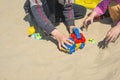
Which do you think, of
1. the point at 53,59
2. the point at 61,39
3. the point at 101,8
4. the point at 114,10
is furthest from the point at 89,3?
the point at 53,59

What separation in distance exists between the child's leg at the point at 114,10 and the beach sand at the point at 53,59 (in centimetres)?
12

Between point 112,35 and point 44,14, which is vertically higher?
point 44,14

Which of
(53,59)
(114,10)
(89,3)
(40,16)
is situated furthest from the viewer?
(89,3)

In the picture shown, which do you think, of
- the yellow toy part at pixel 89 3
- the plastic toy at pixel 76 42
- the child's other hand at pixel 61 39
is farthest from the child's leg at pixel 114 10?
the child's other hand at pixel 61 39

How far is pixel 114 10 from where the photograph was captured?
2.52 m

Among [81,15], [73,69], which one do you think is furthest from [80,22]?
[73,69]

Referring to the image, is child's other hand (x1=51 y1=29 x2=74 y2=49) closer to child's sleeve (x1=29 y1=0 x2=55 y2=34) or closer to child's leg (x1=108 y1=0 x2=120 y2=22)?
child's sleeve (x1=29 y1=0 x2=55 y2=34)

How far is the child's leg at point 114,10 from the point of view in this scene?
8.23 ft

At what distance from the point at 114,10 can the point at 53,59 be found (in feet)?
2.40

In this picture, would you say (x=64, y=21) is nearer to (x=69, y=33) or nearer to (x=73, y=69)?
(x=69, y=33)

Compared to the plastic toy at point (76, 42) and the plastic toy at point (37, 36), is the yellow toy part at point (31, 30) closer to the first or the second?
the plastic toy at point (37, 36)

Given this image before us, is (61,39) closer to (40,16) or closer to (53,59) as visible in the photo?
(53,59)

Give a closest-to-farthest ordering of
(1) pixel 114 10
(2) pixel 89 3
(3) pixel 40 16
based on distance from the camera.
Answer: (3) pixel 40 16 < (1) pixel 114 10 < (2) pixel 89 3

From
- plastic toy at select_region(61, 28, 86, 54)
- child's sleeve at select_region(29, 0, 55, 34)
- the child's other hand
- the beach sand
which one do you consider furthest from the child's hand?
child's sleeve at select_region(29, 0, 55, 34)
